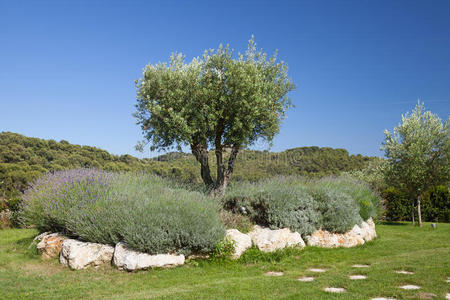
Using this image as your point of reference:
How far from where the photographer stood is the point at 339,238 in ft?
31.3

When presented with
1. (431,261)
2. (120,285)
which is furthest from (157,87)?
(431,261)

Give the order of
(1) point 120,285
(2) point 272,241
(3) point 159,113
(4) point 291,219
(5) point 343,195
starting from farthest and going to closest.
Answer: (3) point 159,113, (5) point 343,195, (4) point 291,219, (2) point 272,241, (1) point 120,285

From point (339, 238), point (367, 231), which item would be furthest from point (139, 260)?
point (367, 231)

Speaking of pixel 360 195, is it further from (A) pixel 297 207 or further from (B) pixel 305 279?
(B) pixel 305 279

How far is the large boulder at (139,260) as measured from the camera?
689 cm

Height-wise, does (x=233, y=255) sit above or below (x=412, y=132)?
below

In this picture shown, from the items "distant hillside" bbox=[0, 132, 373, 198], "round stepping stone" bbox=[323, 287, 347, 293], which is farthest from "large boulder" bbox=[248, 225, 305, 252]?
"distant hillside" bbox=[0, 132, 373, 198]

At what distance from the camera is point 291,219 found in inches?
352

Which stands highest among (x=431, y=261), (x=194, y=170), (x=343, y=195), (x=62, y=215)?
(x=194, y=170)

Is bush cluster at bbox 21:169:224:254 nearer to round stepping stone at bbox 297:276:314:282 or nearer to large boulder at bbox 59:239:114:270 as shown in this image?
large boulder at bbox 59:239:114:270

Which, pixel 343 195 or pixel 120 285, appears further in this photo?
pixel 343 195

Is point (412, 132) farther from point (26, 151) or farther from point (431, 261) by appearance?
point (26, 151)

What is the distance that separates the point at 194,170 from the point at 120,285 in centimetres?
2108

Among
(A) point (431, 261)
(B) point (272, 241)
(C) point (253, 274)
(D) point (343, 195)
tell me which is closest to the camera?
(C) point (253, 274)
